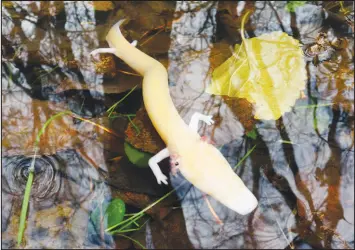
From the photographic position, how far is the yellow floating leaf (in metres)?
3.45

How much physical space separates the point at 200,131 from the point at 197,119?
11 centimetres

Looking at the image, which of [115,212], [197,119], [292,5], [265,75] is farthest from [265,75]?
[115,212]

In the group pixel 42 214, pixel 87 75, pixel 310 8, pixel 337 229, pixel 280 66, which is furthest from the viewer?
pixel 310 8

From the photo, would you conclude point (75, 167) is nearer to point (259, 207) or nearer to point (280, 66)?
point (259, 207)

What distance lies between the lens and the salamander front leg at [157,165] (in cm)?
330

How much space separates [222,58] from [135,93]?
88 cm

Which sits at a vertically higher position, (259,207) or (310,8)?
(310,8)

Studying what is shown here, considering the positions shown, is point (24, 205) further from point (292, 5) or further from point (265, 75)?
point (292, 5)

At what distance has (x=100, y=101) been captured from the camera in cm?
371

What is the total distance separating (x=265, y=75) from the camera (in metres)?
3.56


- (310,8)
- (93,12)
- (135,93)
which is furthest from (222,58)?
(93,12)

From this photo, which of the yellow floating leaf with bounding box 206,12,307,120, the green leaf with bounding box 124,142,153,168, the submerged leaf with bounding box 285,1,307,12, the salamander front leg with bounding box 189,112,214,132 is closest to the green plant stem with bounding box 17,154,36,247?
the green leaf with bounding box 124,142,153,168

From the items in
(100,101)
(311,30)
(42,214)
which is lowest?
(42,214)

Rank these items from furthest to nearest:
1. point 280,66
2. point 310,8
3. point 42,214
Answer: point 310,8
point 280,66
point 42,214
